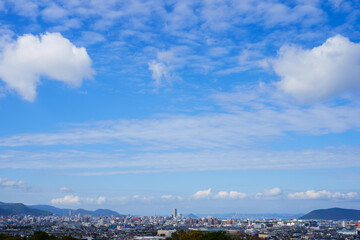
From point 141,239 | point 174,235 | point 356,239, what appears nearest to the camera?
point 174,235

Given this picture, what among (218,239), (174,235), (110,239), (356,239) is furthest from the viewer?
(356,239)

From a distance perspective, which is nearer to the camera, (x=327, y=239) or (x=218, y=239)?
(x=218, y=239)

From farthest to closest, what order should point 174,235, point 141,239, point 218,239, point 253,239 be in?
point 141,239 → point 253,239 → point 174,235 → point 218,239

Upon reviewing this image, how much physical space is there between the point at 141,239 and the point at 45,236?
46.1m

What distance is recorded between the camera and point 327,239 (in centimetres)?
12781

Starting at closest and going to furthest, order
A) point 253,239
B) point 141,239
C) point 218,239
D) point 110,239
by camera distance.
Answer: point 218,239 → point 253,239 → point 141,239 → point 110,239

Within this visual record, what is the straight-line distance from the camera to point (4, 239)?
67.8 meters

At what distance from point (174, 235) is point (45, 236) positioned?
904 inches

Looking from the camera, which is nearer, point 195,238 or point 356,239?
point 195,238

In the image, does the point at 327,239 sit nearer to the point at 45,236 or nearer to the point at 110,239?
the point at 110,239

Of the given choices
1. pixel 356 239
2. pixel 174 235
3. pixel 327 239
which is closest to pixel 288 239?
pixel 327 239

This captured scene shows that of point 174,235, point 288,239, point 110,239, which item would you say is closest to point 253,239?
point 174,235

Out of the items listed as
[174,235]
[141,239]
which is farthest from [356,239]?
[174,235]

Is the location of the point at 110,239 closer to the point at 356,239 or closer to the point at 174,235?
the point at 174,235
